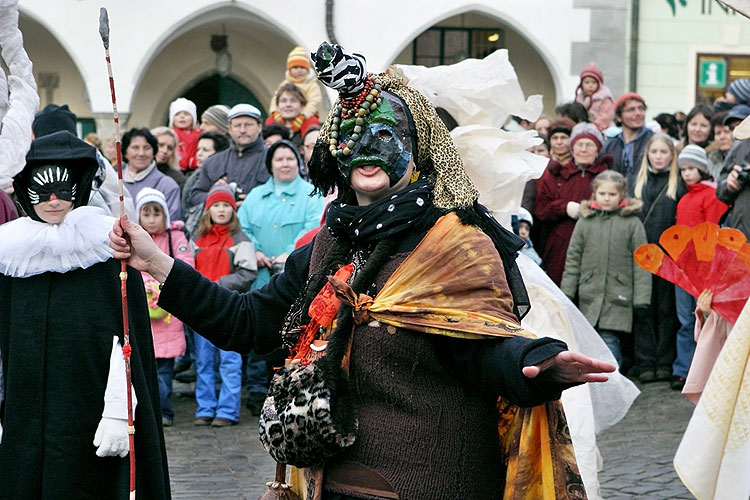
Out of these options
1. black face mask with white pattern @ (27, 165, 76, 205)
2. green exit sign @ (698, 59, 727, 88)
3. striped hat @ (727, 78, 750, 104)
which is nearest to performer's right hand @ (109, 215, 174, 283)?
black face mask with white pattern @ (27, 165, 76, 205)

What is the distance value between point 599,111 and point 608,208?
404 cm

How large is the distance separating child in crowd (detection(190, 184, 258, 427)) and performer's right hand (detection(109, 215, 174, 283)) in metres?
5.06

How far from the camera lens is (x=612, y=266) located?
10.2 m

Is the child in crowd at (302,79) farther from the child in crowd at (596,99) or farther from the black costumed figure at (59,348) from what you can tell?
the black costumed figure at (59,348)

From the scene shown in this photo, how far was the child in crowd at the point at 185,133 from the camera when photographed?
12.8 m

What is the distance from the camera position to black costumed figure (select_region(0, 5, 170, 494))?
498 centimetres

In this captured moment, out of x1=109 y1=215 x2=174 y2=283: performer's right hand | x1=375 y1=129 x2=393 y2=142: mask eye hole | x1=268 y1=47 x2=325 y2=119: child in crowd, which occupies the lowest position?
x1=109 y1=215 x2=174 y2=283: performer's right hand

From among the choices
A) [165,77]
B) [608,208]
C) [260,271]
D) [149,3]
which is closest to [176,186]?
[260,271]

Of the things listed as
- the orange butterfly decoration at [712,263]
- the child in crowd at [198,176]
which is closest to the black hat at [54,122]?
the child in crowd at [198,176]

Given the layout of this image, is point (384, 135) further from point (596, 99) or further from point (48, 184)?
point (596, 99)

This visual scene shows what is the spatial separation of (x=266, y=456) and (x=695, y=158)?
4.50m

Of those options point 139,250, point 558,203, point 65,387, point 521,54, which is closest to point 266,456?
point 65,387

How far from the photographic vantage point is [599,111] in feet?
46.1

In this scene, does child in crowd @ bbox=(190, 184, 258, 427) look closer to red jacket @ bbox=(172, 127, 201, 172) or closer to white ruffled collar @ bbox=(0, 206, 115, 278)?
red jacket @ bbox=(172, 127, 201, 172)
